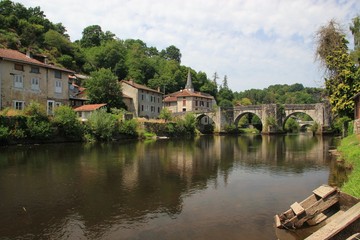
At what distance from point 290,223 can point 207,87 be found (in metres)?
102

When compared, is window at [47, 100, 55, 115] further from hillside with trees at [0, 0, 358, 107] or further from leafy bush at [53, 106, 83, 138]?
hillside with trees at [0, 0, 358, 107]

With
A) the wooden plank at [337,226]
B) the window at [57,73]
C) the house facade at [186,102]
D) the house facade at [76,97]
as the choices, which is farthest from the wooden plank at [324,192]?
the house facade at [186,102]

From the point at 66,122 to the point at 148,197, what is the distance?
95.8ft

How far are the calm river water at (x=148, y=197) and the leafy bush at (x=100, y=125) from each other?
19790 millimetres

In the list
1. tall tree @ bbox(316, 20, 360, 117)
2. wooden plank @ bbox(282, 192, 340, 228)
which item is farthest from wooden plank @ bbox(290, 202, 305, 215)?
tall tree @ bbox(316, 20, 360, 117)

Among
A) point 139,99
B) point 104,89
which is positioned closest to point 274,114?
point 139,99

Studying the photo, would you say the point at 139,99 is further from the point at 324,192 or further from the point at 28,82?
the point at 324,192

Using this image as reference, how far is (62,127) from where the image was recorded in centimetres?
4006

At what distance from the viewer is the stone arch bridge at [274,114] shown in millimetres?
63594

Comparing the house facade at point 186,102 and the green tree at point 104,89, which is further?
the house facade at point 186,102

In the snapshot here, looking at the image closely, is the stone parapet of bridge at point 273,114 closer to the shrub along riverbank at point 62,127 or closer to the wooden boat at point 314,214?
the shrub along riverbank at point 62,127

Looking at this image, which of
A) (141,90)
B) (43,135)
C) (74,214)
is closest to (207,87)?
(141,90)

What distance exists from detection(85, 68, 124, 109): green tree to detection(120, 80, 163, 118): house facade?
21.2ft

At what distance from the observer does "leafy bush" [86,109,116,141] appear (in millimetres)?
43188
